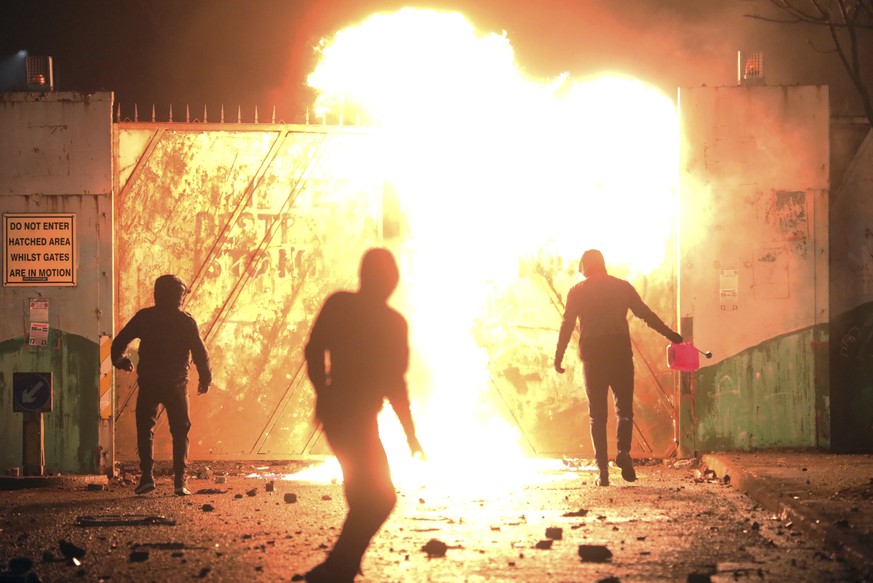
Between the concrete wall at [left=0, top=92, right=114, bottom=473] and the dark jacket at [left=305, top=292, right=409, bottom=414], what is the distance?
5.85 metres

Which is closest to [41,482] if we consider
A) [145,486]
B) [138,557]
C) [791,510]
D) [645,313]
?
[145,486]

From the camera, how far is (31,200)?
37.8ft

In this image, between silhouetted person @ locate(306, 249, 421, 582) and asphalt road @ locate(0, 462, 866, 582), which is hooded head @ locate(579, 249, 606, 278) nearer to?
asphalt road @ locate(0, 462, 866, 582)

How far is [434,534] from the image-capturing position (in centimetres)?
780

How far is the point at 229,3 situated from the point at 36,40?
319 cm

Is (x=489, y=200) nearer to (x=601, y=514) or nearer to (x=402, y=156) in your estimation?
(x=402, y=156)

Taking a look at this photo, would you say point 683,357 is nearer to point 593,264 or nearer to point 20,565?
point 593,264

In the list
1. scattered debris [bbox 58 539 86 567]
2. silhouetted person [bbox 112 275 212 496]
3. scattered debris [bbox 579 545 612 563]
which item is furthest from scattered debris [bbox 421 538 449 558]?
silhouetted person [bbox 112 275 212 496]

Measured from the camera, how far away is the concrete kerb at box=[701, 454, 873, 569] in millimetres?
6648

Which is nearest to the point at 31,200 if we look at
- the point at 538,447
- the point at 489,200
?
the point at 489,200

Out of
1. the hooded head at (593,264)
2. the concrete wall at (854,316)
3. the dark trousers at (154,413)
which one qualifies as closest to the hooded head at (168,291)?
the dark trousers at (154,413)

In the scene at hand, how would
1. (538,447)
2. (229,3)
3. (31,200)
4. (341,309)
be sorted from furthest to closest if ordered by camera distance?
1. (229,3)
2. (538,447)
3. (31,200)
4. (341,309)

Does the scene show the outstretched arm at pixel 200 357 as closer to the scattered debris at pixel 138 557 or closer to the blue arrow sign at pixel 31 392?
the blue arrow sign at pixel 31 392

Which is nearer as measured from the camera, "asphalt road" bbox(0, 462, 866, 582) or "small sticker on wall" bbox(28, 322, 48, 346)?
"asphalt road" bbox(0, 462, 866, 582)
